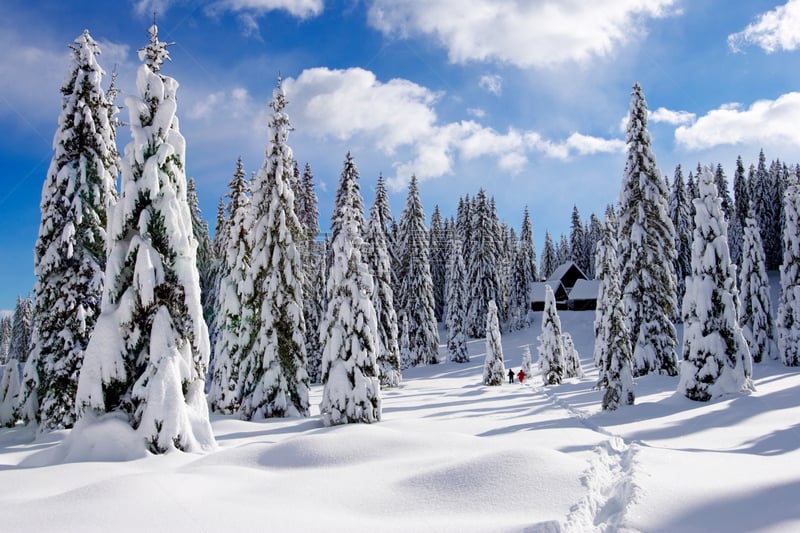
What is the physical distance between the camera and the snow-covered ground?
6344mm

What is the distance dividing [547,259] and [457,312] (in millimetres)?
53651

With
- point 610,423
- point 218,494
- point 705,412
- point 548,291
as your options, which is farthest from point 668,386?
point 218,494

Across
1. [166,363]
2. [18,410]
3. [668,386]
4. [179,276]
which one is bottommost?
[668,386]

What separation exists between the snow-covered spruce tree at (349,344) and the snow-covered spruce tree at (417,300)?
32.3 m

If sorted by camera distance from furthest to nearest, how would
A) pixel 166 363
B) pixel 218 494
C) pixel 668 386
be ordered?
pixel 668 386 → pixel 166 363 → pixel 218 494

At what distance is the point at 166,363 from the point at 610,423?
14.7m

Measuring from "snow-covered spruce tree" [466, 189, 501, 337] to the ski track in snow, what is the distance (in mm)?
48803

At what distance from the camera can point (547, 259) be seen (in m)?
100

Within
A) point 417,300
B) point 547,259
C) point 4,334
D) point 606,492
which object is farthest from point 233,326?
point 4,334

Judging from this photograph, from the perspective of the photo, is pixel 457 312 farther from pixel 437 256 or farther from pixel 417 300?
pixel 437 256

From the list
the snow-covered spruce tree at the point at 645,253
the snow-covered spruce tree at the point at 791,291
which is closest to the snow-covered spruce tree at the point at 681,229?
the snow-covered spruce tree at the point at 791,291

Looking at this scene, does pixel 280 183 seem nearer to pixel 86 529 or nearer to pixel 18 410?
pixel 18 410

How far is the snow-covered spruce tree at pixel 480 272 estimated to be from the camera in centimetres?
6062

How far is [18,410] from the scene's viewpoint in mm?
22109
